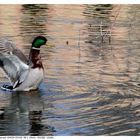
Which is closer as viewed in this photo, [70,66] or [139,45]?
[70,66]

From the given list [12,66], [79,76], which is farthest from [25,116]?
[79,76]

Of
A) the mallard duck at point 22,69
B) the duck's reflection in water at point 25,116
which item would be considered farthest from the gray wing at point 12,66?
the duck's reflection in water at point 25,116

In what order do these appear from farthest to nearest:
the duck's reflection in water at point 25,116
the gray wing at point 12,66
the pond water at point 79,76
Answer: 1. the gray wing at point 12,66
2. the pond water at point 79,76
3. the duck's reflection in water at point 25,116

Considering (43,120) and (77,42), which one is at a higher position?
(77,42)

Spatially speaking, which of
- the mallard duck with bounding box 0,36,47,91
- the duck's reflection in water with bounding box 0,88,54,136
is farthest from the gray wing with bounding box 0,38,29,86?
the duck's reflection in water with bounding box 0,88,54,136

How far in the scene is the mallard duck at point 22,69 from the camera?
4.12 m

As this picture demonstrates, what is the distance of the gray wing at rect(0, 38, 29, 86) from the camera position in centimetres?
407

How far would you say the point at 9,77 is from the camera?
13.9ft

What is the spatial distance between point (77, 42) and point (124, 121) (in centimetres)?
236

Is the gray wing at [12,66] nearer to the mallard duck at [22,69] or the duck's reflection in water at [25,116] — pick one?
the mallard duck at [22,69]
